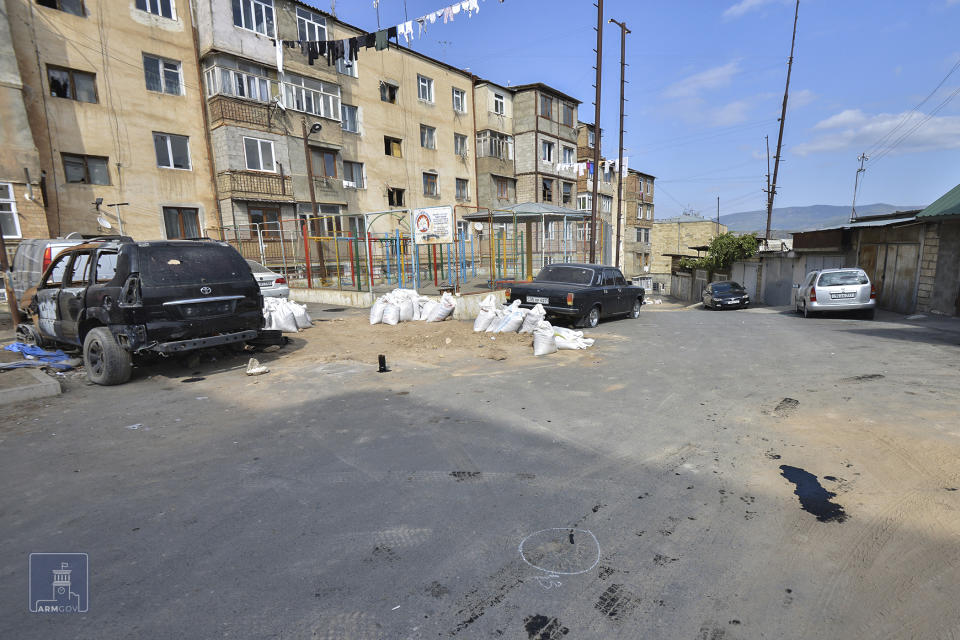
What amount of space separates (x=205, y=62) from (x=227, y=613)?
24.0m

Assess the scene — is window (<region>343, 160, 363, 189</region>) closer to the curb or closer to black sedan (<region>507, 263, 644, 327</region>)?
black sedan (<region>507, 263, 644, 327</region>)

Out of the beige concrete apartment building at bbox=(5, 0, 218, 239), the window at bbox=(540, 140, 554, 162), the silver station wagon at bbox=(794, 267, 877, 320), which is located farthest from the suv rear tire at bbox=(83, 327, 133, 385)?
the window at bbox=(540, 140, 554, 162)

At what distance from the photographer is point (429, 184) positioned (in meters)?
29.5

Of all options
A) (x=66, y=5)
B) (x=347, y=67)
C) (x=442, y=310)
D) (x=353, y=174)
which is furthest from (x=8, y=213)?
(x=347, y=67)

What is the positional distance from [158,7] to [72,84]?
4898 millimetres

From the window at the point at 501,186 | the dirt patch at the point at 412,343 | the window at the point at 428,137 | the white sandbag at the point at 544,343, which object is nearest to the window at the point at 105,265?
the dirt patch at the point at 412,343

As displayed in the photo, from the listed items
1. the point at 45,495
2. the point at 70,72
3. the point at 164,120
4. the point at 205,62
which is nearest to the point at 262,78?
the point at 205,62

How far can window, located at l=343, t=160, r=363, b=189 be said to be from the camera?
25.0m

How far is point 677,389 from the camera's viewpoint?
5.93 m

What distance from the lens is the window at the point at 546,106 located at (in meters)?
33.7

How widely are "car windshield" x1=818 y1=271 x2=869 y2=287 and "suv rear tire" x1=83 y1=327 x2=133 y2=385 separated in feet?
56.4

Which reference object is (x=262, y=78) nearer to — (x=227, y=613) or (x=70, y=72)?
(x=70, y=72)

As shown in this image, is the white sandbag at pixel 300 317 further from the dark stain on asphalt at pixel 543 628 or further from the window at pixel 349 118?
the window at pixel 349 118

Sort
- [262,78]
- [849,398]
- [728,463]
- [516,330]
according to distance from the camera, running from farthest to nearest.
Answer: [262,78] < [516,330] < [849,398] < [728,463]
